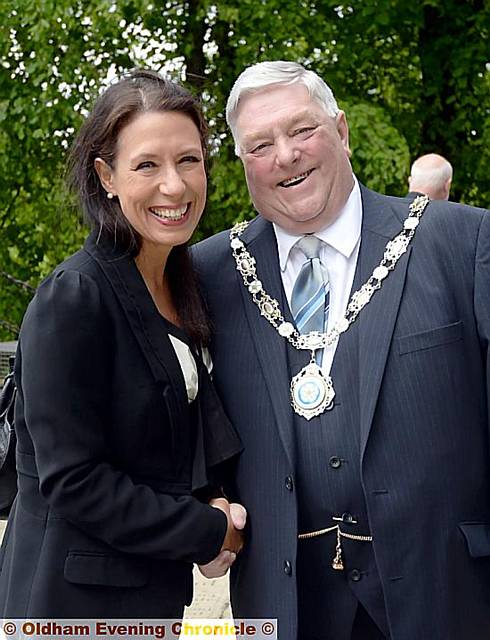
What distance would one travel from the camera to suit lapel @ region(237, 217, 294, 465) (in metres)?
2.38

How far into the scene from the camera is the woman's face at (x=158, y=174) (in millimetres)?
2227

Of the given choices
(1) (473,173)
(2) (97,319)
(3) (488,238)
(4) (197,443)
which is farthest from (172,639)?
(1) (473,173)

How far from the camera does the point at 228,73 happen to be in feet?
28.0

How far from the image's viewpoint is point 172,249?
2.52m

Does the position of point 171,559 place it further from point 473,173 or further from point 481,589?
point 473,173

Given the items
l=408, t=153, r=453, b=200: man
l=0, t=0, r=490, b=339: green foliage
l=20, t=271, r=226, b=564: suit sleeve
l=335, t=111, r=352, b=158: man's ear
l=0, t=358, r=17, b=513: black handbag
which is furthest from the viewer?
l=0, t=0, r=490, b=339: green foliage

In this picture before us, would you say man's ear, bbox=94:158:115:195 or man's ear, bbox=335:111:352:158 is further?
man's ear, bbox=335:111:352:158

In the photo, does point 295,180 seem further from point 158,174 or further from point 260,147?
point 158,174

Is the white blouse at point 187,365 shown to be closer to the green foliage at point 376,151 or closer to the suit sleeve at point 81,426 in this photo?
the suit sleeve at point 81,426

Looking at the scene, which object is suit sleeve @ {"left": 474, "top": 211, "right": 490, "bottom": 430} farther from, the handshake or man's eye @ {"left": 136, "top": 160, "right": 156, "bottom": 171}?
man's eye @ {"left": 136, "top": 160, "right": 156, "bottom": 171}

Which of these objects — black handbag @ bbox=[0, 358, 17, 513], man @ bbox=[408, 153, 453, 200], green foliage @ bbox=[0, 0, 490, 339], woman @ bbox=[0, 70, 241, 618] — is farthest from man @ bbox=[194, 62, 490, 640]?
green foliage @ bbox=[0, 0, 490, 339]

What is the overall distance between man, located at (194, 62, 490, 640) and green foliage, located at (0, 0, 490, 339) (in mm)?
4817

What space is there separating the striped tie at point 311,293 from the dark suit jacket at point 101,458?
369mm

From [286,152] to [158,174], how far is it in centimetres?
38
